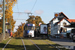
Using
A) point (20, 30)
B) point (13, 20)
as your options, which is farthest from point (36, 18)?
point (13, 20)

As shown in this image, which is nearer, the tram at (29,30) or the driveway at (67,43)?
the driveway at (67,43)

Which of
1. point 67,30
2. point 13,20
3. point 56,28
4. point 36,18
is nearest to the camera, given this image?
point 13,20

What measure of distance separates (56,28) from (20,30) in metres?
38.7

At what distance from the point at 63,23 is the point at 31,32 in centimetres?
3347

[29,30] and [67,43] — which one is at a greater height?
[29,30]

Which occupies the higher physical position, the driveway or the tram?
the tram

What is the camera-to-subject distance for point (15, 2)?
129 ft

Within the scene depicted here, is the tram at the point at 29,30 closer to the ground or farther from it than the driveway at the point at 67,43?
farther from it

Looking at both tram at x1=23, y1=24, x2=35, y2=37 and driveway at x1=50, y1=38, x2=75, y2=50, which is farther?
tram at x1=23, y1=24, x2=35, y2=37

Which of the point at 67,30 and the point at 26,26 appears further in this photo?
the point at 67,30

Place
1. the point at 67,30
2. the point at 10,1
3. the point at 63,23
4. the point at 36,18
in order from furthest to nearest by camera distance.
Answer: the point at 36,18
the point at 63,23
the point at 67,30
the point at 10,1

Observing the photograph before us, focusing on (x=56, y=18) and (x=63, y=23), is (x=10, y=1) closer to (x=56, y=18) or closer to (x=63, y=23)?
(x=63, y=23)

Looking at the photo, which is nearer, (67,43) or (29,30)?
(67,43)

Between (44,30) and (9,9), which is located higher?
(9,9)
